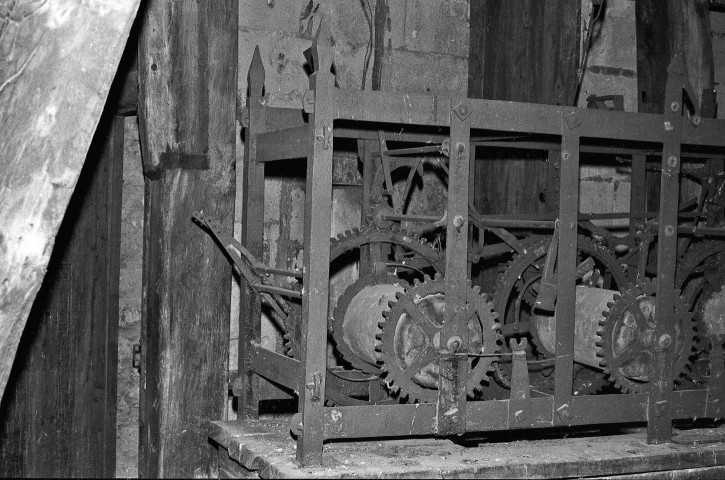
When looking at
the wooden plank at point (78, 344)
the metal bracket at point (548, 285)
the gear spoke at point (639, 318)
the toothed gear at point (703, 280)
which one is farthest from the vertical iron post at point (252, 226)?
the toothed gear at point (703, 280)

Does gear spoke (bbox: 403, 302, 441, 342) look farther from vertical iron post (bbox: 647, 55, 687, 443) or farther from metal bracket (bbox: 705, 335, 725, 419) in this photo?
metal bracket (bbox: 705, 335, 725, 419)

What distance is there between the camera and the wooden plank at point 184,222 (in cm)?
420

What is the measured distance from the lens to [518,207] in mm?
5168

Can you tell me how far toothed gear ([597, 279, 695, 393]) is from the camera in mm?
3754

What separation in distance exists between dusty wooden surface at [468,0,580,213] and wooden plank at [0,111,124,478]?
78.6 inches

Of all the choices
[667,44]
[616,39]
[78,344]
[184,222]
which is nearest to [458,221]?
[184,222]

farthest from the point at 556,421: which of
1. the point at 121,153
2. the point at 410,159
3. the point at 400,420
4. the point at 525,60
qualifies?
the point at 121,153

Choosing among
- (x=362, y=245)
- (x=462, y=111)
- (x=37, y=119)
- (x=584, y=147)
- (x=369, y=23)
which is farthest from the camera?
(x=369, y=23)

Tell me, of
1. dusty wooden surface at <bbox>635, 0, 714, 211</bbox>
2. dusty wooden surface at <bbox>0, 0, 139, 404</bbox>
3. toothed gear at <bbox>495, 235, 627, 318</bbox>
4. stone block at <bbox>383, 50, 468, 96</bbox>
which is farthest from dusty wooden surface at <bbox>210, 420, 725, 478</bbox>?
stone block at <bbox>383, 50, 468, 96</bbox>

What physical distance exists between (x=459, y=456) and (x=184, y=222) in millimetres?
1627

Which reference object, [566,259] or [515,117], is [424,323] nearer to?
[566,259]

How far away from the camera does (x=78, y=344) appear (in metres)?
5.02

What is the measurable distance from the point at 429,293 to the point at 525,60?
2085 millimetres

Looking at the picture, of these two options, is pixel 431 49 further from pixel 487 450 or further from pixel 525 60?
pixel 487 450
